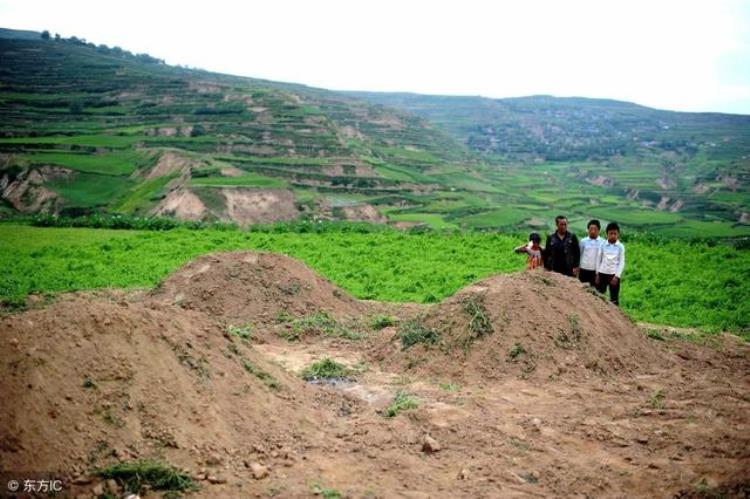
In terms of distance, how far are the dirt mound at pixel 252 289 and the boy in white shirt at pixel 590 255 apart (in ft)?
17.0

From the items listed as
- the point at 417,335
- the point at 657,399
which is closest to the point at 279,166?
the point at 417,335

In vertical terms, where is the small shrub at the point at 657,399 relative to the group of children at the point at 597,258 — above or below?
below

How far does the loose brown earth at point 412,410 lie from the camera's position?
5.99 m

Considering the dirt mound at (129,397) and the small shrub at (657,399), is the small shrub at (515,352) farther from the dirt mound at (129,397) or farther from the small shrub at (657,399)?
the dirt mound at (129,397)

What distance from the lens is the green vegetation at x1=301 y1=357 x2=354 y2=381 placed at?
9.49 metres

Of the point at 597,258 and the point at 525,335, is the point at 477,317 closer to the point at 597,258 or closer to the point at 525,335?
the point at 525,335

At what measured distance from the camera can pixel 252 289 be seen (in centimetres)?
1316

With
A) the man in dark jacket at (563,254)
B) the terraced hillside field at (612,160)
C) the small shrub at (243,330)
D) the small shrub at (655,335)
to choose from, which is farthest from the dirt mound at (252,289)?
the terraced hillside field at (612,160)

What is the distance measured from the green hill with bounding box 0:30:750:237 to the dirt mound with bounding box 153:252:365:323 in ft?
105

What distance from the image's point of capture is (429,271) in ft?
60.7

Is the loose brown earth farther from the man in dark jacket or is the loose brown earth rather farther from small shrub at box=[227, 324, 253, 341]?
small shrub at box=[227, 324, 253, 341]

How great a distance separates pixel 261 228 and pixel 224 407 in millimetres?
21404

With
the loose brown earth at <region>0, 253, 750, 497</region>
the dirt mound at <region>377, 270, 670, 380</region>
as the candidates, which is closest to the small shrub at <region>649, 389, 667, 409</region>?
the loose brown earth at <region>0, 253, 750, 497</region>

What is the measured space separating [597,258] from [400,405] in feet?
18.5
